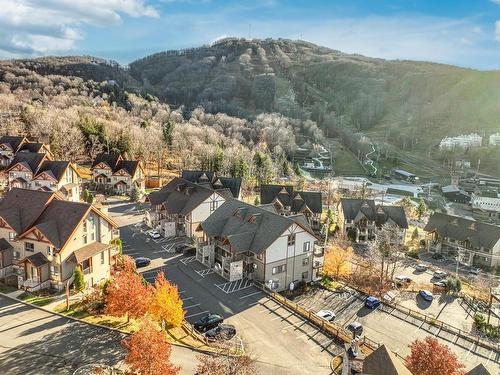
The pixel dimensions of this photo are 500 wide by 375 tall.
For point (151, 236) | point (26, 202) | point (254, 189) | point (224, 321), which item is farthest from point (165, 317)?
point (254, 189)

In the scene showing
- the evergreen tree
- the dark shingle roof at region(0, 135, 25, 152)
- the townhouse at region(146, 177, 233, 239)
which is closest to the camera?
the evergreen tree

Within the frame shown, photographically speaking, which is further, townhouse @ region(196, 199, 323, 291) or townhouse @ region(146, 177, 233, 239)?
townhouse @ region(146, 177, 233, 239)

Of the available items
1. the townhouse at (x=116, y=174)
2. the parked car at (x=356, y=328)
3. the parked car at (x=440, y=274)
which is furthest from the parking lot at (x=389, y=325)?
the townhouse at (x=116, y=174)

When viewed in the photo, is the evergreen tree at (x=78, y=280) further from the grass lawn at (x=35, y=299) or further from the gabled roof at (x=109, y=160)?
the gabled roof at (x=109, y=160)

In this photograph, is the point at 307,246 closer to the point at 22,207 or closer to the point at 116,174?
the point at 22,207

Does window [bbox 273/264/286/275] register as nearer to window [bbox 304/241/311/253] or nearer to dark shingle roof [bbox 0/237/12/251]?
window [bbox 304/241/311/253]

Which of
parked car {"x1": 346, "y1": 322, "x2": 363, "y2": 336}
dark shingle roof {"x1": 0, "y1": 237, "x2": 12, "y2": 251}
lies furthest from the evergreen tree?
parked car {"x1": 346, "y1": 322, "x2": 363, "y2": 336}
